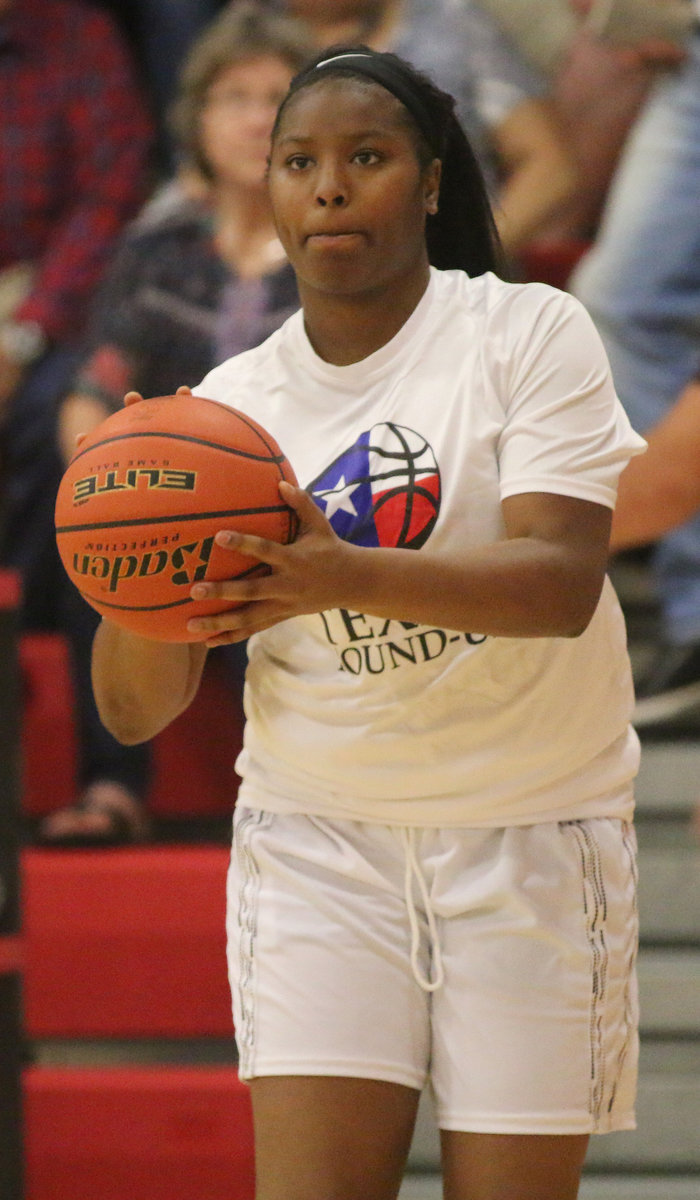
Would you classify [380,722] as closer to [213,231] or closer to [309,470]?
Answer: [309,470]

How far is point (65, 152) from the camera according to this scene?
4.61 metres

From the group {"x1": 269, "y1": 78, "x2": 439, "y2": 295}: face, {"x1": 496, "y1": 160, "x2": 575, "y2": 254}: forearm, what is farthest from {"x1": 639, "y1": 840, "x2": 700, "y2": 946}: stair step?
{"x1": 269, "y1": 78, "x2": 439, "y2": 295}: face

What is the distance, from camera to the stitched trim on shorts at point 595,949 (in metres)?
1.92

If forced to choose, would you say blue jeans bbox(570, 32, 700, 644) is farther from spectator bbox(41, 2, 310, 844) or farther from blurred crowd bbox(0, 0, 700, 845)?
spectator bbox(41, 2, 310, 844)

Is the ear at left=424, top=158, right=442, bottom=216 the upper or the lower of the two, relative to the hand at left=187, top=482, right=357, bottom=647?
upper

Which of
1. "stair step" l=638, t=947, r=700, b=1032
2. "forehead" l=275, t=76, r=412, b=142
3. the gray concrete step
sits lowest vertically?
the gray concrete step

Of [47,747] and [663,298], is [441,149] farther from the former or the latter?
[47,747]

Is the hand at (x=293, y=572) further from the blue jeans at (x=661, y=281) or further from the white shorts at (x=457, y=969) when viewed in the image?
the blue jeans at (x=661, y=281)

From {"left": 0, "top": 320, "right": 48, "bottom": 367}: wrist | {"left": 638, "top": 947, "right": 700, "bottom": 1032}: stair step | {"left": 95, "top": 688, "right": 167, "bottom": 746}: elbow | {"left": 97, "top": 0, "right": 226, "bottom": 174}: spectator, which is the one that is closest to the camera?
{"left": 95, "top": 688, "right": 167, "bottom": 746}: elbow

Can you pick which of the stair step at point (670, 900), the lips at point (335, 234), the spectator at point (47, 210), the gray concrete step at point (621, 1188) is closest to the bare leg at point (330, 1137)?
the lips at point (335, 234)

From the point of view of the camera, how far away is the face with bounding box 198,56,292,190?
3.95 meters

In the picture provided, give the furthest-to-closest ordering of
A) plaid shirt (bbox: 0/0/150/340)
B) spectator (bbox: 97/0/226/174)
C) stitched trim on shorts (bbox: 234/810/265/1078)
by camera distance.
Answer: spectator (bbox: 97/0/226/174) → plaid shirt (bbox: 0/0/150/340) → stitched trim on shorts (bbox: 234/810/265/1078)

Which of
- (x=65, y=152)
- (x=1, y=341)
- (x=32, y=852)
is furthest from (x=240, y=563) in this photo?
(x=65, y=152)

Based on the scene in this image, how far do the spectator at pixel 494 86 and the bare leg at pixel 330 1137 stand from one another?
284cm
